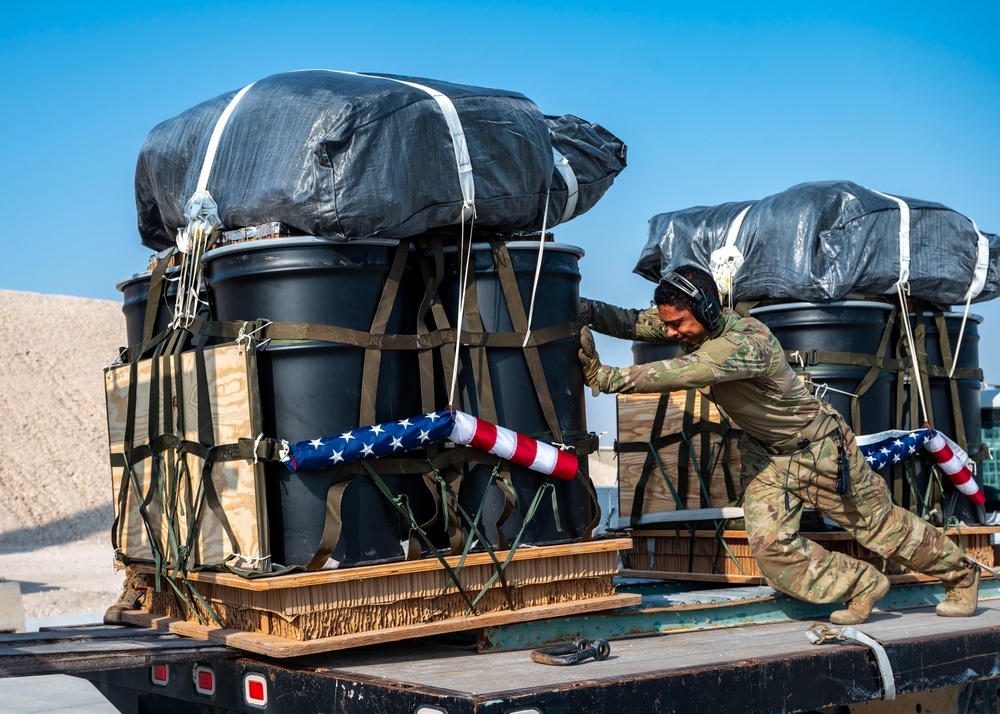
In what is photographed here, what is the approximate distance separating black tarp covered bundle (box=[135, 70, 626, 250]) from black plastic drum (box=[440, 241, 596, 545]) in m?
0.18

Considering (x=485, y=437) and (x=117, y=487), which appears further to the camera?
(x=117, y=487)

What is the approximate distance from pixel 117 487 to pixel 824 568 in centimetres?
281

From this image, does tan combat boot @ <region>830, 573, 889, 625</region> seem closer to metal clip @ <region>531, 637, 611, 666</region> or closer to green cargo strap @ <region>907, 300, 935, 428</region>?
green cargo strap @ <region>907, 300, 935, 428</region>

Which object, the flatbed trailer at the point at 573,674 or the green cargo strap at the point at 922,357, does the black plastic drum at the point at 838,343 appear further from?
the flatbed trailer at the point at 573,674

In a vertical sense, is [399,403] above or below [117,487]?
above

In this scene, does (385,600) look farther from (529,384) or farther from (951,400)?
(951,400)

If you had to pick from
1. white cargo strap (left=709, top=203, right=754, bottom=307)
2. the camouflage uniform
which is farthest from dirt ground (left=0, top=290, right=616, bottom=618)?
the camouflage uniform

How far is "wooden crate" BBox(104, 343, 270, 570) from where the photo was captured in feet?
11.8

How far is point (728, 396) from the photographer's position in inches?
188

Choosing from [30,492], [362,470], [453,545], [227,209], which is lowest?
[30,492]

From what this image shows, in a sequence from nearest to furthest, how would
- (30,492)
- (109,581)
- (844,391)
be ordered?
(844,391), (109,581), (30,492)

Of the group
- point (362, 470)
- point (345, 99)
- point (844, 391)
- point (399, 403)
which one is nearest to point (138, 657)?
point (362, 470)

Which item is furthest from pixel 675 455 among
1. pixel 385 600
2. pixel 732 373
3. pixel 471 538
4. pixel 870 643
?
pixel 385 600

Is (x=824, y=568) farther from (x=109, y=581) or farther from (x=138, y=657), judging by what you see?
(x=109, y=581)
